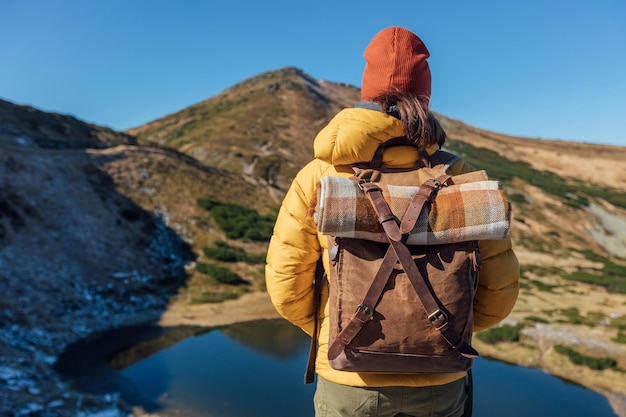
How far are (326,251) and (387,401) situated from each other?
0.77 m

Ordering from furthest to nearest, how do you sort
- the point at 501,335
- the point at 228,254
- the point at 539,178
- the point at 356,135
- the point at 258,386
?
1. the point at 539,178
2. the point at 228,254
3. the point at 501,335
4. the point at 258,386
5. the point at 356,135

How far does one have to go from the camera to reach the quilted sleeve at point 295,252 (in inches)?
90.3

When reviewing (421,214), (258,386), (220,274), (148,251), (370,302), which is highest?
(421,214)

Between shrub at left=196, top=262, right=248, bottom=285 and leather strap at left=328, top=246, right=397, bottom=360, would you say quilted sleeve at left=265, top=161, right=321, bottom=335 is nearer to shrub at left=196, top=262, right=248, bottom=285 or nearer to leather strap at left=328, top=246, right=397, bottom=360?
leather strap at left=328, top=246, right=397, bottom=360

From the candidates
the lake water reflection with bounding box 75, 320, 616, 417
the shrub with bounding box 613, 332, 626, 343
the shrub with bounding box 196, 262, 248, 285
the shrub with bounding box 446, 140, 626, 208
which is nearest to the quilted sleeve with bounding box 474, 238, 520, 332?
the lake water reflection with bounding box 75, 320, 616, 417

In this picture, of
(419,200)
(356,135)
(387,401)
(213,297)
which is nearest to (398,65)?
(356,135)

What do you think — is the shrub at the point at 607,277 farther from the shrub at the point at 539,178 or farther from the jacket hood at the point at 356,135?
the jacket hood at the point at 356,135

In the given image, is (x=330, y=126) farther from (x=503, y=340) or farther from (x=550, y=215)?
(x=550, y=215)

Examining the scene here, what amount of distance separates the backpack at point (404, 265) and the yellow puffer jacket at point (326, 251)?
184mm

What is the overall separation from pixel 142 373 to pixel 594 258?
121ft

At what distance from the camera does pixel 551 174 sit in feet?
207

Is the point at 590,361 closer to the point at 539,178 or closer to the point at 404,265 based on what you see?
the point at 404,265

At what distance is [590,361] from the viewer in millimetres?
14102

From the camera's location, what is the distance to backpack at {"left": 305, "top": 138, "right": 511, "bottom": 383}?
6.25ft
